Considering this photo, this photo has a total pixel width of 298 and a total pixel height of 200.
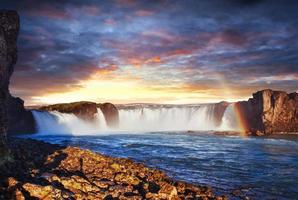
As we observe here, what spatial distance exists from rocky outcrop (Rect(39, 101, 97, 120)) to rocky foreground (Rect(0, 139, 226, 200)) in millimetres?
A: 63729

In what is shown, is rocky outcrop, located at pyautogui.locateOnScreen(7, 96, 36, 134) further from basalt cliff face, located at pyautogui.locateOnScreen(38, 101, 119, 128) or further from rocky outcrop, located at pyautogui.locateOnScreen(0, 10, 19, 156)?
rocky outcrop, located at pyautogui.locateOnScreen(0, 10, 19, 156)

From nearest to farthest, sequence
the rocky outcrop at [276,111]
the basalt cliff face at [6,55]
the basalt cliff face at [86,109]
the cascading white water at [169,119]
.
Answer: the basalt cliff face at [6,55] < the rocky outcrop at [276,111] < the basalt cliff face at [86,109] < the cascading white water at [169,119]

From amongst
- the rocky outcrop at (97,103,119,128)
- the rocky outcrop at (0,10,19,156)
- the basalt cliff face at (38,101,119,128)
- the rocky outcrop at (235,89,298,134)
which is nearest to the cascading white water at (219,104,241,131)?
the rocky outcrop at (235,89,298,134)

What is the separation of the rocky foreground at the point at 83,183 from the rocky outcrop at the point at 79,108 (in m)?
63.7

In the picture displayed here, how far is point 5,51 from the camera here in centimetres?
2092

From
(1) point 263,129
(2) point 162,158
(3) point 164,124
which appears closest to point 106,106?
(3) point 164,124

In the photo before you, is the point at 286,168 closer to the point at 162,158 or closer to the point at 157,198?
the point at 162,158

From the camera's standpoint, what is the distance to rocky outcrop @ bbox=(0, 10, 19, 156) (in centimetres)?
1976

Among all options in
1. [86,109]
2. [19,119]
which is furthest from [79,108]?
[19,119]

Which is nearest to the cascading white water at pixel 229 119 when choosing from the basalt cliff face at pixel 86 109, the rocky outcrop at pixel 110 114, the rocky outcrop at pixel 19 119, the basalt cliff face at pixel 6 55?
the rocky outcrop at pixel 110 114

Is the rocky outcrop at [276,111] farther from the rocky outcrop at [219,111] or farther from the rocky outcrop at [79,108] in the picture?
the rocky outcrop at [79,108]

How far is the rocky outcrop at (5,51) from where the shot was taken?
19759mm

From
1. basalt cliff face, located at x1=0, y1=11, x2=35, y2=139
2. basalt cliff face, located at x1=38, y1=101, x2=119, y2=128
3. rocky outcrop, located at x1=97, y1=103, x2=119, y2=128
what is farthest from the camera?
rocky outcrop, located at x1=97, y1=103, x2=119, y2=128

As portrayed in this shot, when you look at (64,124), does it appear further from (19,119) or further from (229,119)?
(229,119)
